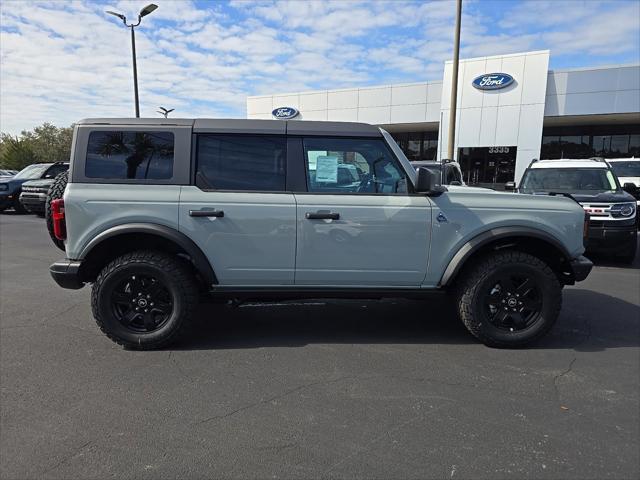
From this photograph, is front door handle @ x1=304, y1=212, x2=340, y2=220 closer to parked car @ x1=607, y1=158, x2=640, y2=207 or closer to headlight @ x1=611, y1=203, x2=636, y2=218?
headlight @ x1=611, y1=203, x2=636, y2=218

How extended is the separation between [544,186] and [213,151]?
7551mm

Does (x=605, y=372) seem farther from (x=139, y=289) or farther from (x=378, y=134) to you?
(x=139, y=289)

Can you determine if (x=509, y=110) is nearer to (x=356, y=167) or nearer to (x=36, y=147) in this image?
(x=356, y=167)

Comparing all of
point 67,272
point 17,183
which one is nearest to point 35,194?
point 17,183

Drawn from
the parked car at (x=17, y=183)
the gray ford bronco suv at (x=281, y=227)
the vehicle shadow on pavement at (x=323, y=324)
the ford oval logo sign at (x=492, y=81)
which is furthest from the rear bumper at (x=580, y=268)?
the ford oval logo sign at (x=492, y=81)

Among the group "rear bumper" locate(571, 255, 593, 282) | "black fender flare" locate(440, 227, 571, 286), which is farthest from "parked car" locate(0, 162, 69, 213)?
"rear bumper" locate(571, 255, 593, 282)

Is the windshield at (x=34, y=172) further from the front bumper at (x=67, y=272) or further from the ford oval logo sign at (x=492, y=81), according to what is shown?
the ford oval logo sign at (x=492, y=81)

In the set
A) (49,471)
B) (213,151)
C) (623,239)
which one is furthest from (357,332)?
(623,239)

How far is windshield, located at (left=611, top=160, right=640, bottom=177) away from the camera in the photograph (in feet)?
43.5

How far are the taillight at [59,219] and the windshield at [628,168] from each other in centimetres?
1440

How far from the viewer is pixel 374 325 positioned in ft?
15.3

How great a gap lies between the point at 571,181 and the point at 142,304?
8.52 meters

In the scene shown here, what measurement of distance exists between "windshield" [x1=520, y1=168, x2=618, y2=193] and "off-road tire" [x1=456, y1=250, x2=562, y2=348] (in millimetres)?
5524

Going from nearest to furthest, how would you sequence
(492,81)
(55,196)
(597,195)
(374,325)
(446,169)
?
(55,196)
(374,325)
(597,195)
(446,169)
(492,81)
